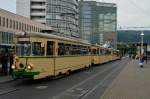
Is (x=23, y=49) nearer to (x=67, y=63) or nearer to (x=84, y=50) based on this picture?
(x=67, y=63)

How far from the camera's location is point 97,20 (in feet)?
361

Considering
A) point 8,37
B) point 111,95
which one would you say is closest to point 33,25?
point 8,37

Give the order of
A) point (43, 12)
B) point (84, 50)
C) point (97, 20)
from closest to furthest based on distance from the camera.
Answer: point (84, 50) < point (97, 20) < point (43, 12)

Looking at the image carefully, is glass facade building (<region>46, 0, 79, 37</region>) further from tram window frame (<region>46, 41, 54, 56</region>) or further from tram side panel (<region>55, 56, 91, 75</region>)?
tram window frame (<region>46, 41, 54, 56</region>)

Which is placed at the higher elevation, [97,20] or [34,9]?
[34,9]

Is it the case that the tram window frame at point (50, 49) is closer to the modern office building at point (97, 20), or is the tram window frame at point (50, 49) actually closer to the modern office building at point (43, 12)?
the modern office building at point (97, 20)

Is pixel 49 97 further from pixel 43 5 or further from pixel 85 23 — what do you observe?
pixel 43 5

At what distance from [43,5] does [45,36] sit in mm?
108634

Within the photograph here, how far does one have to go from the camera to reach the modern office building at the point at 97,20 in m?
111

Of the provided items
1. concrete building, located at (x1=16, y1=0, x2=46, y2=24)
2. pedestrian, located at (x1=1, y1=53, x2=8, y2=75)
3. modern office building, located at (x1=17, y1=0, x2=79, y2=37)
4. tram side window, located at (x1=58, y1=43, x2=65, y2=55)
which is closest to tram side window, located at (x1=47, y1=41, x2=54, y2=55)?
tram side window, located at (x1=58, y1=43, x2=65, y2=55)

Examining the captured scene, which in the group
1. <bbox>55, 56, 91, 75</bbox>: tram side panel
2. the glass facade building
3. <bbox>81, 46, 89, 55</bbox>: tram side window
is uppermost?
the glass facade building

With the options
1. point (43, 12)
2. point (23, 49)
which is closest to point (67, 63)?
point (23, 49)

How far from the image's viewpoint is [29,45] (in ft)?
72.9

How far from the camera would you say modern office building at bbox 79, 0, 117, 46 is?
110625mm
